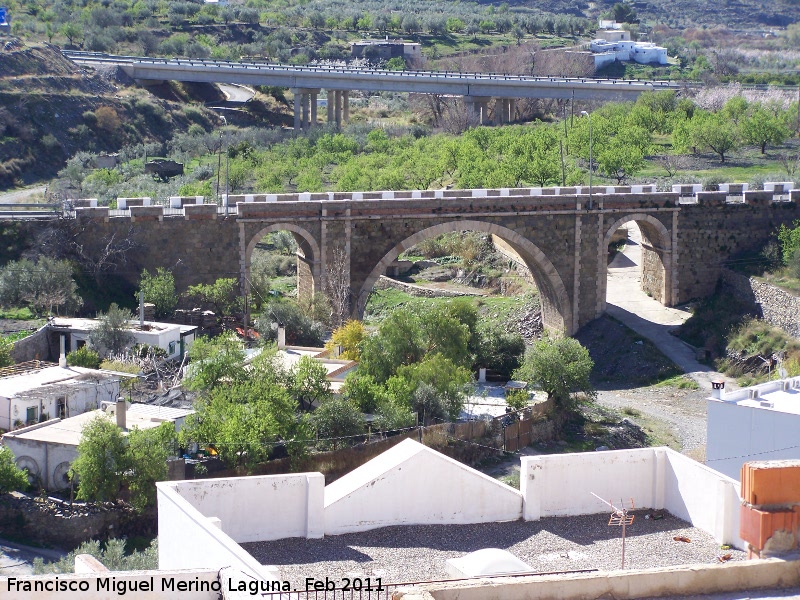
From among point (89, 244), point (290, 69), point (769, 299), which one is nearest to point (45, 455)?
point (89, 244)

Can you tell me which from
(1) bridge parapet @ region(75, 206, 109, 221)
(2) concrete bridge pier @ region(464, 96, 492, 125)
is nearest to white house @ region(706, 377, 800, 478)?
(1) bridge parapet @ region(75, 206, 109, 221)

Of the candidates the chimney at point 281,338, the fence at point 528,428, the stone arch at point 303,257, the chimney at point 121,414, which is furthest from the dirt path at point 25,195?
the chimney at point 121,414

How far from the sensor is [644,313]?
148 feet

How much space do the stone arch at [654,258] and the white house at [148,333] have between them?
546 inches

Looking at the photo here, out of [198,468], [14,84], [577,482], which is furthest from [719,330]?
[14,84]

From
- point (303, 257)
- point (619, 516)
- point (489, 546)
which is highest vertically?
point (619, 516)

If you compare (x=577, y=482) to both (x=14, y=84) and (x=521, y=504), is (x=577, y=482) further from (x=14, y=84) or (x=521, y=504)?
(x=14, y=84)

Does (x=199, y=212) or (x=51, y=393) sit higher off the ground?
(x=199, y=212)

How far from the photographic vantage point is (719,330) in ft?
139

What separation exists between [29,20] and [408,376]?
68728 millimetres

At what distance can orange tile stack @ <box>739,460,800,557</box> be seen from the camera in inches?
469

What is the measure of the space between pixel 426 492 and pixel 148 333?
846 inches

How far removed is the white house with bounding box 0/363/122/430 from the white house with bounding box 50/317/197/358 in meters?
2.68

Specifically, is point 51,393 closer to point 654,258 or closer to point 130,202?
point 130,202
